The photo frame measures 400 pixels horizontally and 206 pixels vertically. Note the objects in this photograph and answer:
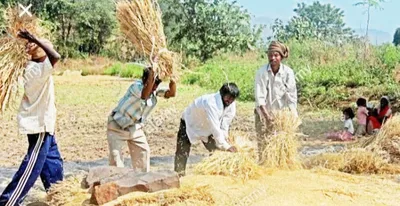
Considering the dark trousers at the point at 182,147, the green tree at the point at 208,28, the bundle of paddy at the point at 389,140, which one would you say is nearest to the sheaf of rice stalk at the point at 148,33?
the dark trousers at the point at 182,147

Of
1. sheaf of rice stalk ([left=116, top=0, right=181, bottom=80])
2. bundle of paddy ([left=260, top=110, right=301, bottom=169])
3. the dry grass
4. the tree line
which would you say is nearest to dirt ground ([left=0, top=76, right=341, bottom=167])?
sheaf of rice stalk ([left=116, top=0, right=181, bottom=80])

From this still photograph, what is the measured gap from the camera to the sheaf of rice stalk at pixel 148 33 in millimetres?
5590

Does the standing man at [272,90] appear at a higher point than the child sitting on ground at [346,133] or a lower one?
higher

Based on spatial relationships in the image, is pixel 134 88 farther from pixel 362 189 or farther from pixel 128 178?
pixel 362 189

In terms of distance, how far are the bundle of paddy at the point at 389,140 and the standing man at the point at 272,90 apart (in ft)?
3.76

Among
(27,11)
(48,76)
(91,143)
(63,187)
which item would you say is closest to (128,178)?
(63,187)

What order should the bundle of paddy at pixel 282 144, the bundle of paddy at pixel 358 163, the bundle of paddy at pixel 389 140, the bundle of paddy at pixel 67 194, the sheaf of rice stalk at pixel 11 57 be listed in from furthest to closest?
the bundle of paddy at pixel 389 140
the bundle of paddy at pixel 358 163
the bundle of paddy at pixel 282 144
the sheaf of rice stalk at pixel 11 57
the bundle of paddy at pixel 67 194

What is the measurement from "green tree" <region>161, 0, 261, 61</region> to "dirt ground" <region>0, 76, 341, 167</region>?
6.89 meters

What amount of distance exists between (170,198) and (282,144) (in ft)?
5.66

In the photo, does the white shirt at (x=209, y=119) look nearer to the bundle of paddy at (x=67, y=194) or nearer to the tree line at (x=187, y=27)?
the bundle of paddy at (x=67, y=194)

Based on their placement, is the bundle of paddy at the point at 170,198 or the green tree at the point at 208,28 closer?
the bundle of paddy at the point at 170,198

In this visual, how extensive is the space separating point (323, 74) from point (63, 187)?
40.9 ft

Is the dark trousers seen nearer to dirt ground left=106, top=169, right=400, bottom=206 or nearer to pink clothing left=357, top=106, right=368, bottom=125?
dirt ground left=106, top=169, right=400, bottom=206

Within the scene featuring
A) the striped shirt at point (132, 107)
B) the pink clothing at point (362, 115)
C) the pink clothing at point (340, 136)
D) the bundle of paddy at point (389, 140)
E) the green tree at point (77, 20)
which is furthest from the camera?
the green tree at point (77, 20)
